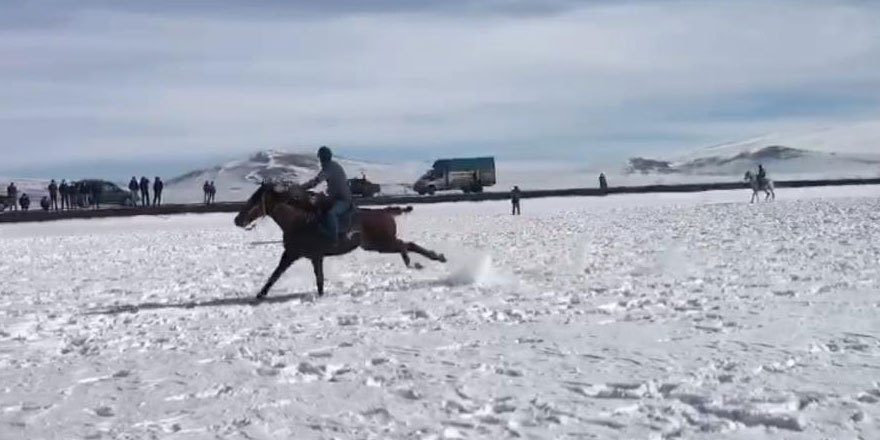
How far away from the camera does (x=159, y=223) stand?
167ft

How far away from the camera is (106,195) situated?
71.9 m

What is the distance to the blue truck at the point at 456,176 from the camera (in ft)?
286

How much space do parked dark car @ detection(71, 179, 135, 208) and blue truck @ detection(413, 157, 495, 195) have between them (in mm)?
21982

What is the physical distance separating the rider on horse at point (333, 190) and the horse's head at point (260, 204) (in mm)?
487

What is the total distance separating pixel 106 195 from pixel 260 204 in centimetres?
5878

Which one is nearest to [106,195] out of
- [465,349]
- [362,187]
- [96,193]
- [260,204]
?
[96,193]

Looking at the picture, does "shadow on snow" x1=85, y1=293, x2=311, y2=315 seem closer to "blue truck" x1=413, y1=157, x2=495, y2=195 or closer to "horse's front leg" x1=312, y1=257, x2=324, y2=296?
"horse's front leg" x1=312, y1=257, x2=324, y2=296

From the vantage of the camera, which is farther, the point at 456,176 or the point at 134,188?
the point at 456,176

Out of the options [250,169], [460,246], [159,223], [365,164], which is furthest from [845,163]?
[460,246]

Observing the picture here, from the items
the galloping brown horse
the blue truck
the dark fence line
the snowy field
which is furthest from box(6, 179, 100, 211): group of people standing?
the galloping brown horse

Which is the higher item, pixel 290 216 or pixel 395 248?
pixel 290 216

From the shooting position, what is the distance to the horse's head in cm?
1571

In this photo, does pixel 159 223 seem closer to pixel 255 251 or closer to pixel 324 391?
pixel 255 251

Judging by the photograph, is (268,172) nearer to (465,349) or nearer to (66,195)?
(66,195)
